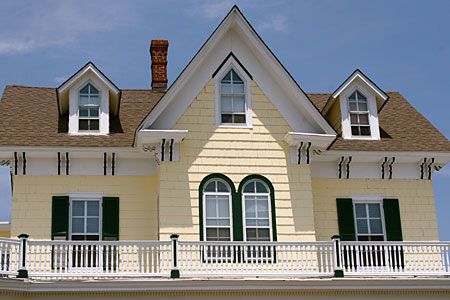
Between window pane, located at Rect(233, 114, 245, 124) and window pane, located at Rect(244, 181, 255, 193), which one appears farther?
window pane, located at Rect(233, 114, 245, 124)

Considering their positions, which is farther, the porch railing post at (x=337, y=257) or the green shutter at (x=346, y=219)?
the green shutter at (x=346, y=219)

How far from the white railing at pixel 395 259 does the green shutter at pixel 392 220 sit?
48 cm

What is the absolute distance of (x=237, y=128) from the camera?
1018 inches

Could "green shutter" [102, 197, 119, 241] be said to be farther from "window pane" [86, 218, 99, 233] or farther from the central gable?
the central gable

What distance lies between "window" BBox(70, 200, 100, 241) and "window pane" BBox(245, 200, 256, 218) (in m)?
4.44

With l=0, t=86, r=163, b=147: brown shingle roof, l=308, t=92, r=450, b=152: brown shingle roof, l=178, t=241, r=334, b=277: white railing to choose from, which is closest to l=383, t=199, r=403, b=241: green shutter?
l=308, t=92, r=450, b=152: brown shingle roof

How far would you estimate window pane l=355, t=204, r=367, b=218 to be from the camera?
88.1 ft

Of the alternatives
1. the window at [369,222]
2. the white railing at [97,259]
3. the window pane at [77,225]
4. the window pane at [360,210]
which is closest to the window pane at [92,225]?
the window pane at [77,225]

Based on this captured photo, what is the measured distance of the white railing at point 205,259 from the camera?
2289 centimetres

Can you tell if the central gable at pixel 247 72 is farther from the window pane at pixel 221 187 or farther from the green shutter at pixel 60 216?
the green shutter at pixel 60 216

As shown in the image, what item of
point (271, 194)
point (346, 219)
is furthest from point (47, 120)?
point (346, 219)

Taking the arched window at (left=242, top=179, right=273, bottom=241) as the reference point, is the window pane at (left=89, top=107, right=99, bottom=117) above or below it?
above

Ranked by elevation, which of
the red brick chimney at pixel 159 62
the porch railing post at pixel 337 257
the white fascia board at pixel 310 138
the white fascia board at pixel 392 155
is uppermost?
the red brick chimney at pixel 159 62

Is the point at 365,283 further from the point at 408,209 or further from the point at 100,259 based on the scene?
the point at 100,259
